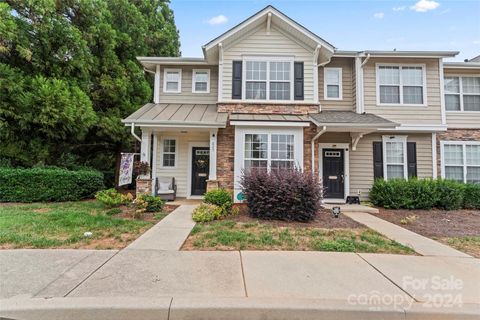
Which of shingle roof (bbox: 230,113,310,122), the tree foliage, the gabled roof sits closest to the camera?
the tree foliage

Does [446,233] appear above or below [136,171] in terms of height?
below

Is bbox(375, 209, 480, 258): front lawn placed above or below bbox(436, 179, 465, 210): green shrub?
below

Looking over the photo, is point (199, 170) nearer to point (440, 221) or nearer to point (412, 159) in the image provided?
point (440, 221)

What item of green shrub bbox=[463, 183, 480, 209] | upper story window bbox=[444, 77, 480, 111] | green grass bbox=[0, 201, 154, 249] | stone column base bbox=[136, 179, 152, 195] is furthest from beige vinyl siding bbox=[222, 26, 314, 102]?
green shrub bbox=[463, 183, 480, 209]

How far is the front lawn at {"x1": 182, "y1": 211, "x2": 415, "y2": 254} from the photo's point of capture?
5.00 metres

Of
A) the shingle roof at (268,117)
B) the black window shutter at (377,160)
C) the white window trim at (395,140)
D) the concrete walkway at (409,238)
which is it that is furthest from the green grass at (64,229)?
the white window trim at (395,140)

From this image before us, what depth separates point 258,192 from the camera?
767 cm

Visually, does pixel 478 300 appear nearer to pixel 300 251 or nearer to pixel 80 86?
pixel 300 251

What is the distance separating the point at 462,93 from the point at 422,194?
580cm

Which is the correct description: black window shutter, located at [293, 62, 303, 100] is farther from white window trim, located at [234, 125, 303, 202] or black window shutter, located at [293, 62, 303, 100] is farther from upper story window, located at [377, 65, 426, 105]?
upper story window, located at [377, 65, 426, 105]

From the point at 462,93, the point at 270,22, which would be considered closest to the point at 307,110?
the point at 270,22

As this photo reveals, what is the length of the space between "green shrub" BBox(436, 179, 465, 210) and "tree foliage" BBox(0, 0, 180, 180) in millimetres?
Answer: 14224

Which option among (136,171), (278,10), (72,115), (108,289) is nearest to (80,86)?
(72,115)

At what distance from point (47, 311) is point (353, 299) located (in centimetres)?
343
